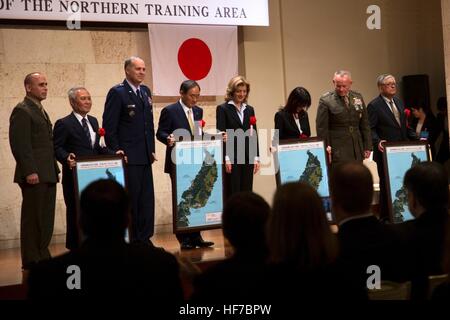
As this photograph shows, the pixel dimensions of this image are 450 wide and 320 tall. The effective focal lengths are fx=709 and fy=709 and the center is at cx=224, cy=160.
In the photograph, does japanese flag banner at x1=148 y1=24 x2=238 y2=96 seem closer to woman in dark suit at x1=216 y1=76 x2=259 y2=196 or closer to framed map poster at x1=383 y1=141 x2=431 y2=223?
woman in dark suit at x1=216 y1=76 x2=259 y2=196

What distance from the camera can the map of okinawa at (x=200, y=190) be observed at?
5.76 meters

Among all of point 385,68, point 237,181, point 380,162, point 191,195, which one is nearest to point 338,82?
point 380,162

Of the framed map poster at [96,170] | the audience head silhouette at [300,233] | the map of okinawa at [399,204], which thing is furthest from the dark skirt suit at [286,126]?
the audience head silhouette at [300,233]

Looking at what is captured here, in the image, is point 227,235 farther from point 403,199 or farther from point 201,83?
point 201,83

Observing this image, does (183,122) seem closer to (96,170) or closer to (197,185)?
(197,185)

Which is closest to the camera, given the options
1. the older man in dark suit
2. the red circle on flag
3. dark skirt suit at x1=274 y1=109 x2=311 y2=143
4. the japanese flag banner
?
dark skirt suit at x1=274 y1=109 x2=311 y2=143

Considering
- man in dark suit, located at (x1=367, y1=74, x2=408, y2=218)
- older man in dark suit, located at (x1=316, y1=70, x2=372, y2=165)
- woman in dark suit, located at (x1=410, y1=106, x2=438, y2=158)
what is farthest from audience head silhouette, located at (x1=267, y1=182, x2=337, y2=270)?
woman in dark suit, located at (x1=410, y1=106, x2=438, y2=158)

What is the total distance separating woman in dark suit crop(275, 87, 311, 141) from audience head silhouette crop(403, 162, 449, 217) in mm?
3299

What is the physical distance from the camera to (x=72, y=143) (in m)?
5.55

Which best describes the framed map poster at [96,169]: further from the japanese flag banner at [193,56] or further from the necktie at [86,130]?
the japanese flag banner at [193,56]

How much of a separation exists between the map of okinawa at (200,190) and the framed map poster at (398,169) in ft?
4.99

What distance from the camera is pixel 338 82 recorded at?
6.43m

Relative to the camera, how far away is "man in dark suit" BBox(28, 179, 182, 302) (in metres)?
2.20

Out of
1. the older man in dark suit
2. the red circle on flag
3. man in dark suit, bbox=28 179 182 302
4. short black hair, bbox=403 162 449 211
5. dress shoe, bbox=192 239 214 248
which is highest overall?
the red circle on flag
